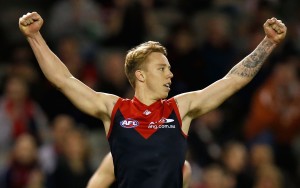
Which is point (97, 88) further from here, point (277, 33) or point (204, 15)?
point (277, 33)

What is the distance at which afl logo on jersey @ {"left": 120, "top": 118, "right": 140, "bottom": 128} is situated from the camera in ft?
20.3

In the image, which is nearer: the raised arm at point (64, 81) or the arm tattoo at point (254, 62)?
the raised arm at point (64, 81)

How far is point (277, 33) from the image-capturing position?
21.2ft

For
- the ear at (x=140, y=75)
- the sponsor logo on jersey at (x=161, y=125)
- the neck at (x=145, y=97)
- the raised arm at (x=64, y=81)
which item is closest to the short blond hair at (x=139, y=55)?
the ear at (x=140, y=75)

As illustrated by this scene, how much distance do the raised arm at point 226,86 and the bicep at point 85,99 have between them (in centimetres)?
55

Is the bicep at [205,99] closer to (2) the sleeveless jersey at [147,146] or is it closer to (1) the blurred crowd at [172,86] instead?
(2) the sleeveless jersey at [147,146]

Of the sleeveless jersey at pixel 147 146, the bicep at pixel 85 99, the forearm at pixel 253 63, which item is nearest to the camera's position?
the sleeveless jersey at pixel 147 146

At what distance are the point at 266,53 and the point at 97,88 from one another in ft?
17.1

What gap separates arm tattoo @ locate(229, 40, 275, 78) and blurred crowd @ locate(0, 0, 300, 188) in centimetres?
388

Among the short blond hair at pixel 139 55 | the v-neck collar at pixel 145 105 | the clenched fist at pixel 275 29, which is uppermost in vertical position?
the clenched fist at pixel 275 29

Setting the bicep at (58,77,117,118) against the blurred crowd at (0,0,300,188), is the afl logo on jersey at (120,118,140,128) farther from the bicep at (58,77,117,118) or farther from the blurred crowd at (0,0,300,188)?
the blurred crowd at (0,0,300,188)

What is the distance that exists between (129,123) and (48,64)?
0.70 metres

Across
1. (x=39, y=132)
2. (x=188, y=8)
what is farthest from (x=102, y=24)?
(x=39, y=132)

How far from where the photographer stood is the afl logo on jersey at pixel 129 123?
6.20 metres
